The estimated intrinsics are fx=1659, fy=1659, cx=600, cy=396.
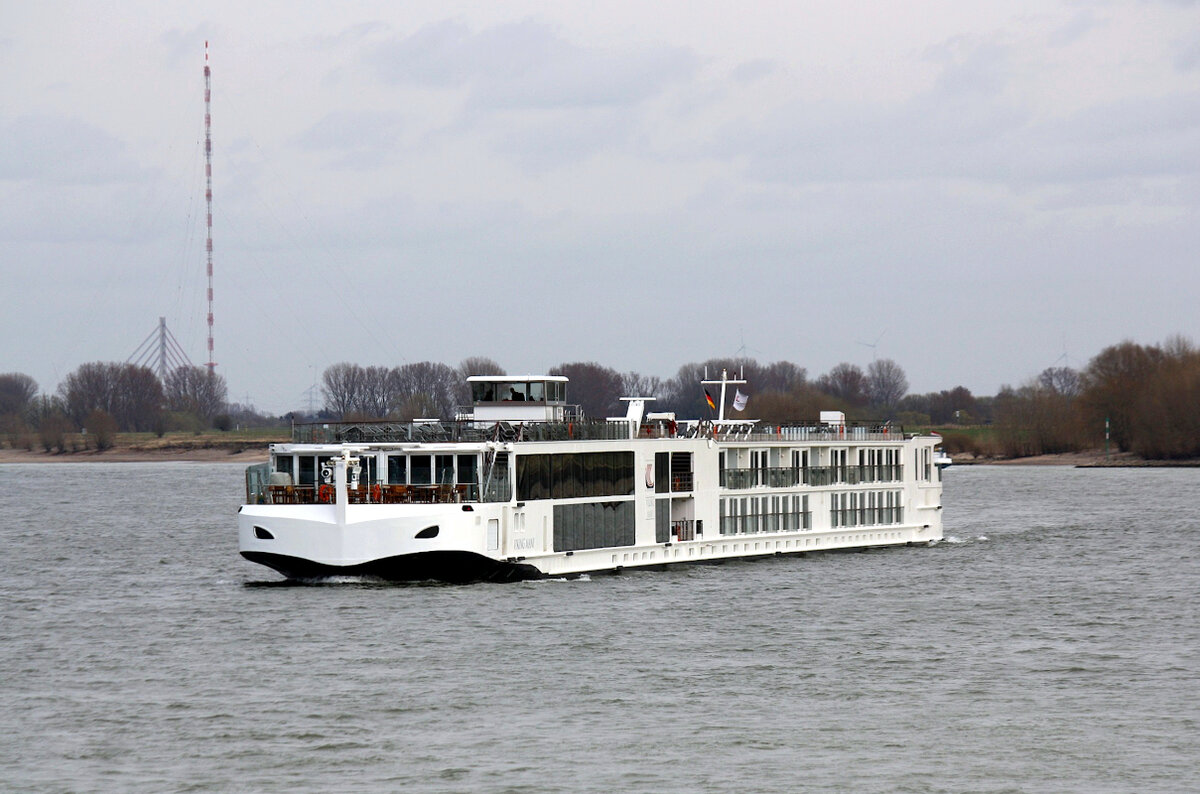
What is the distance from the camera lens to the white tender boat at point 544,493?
153 ft

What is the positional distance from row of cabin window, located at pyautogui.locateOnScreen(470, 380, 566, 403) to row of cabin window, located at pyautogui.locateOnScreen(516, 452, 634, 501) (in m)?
3.72

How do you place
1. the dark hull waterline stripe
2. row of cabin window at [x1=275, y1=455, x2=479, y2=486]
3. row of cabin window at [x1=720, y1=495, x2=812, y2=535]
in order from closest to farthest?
the dark hull waterline stripe → row of cabin window at [x1=275, y1=455, x2=479, y2=486] → row of cabin window at [x1=720, y1=495, x2=812, y2=535]

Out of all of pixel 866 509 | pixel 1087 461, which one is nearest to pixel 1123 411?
pixel 1087 461

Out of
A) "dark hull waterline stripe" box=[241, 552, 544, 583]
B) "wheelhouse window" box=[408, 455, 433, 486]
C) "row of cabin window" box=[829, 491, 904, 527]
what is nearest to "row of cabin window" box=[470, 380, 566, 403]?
"wheelhouse window" box=[408, 455, 433, 486]

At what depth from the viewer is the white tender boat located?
153ft

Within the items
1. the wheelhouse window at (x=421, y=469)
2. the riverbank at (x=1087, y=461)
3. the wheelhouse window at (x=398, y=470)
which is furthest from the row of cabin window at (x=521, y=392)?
the riverbank at (x=1087, y=461)

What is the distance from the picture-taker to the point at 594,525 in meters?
52.9

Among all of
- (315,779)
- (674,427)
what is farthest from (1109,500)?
(315,779)

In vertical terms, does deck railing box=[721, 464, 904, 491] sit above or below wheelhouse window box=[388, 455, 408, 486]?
below

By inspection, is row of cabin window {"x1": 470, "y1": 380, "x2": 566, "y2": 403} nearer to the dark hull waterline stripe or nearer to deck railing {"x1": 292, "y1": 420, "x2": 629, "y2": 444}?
deck railing {"x1": 292, "y1": 420, "x2": 629, "y2": 444}

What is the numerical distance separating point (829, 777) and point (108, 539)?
58261mm

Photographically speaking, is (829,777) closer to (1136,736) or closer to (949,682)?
(1136,736)

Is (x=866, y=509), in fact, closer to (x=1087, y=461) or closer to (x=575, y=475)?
(x=575, y=475)

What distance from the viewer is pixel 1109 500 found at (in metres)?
113
